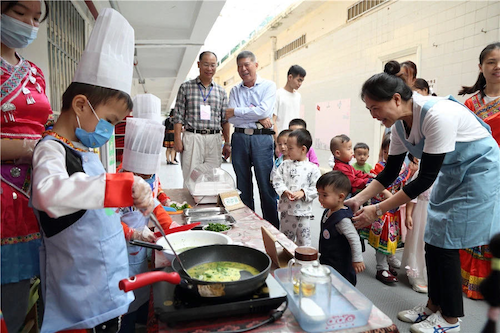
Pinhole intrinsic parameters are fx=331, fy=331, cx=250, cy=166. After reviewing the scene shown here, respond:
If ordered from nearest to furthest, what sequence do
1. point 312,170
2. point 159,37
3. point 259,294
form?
1. point 259,294
2. point 312,170
3. point 159,37

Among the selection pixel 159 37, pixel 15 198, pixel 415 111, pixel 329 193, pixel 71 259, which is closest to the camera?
pixel 71 259

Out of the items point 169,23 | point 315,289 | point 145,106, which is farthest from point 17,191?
point 169,23

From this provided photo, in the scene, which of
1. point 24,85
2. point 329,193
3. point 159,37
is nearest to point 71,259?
point 24,85

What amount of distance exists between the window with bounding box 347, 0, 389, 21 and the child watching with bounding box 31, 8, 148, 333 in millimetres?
5616

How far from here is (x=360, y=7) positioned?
6.10 metres

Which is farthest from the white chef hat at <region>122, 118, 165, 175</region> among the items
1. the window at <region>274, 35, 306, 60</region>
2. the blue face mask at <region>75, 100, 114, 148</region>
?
the window at <region>274, 35, 306, 60</region>

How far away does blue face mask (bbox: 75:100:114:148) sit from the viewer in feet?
3.60

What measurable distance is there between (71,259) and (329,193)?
4.63 feet

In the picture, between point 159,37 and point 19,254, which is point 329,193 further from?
point 159,37

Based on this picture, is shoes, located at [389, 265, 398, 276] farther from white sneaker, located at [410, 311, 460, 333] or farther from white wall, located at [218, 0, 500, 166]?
white wall, located at [218, 0, 500, 166]

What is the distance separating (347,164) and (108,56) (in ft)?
7.81

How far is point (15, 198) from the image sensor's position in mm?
1208

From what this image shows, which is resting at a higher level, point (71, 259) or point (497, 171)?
point (497, 171)

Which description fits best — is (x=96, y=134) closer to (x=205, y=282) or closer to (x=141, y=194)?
(x=141, y=194)
